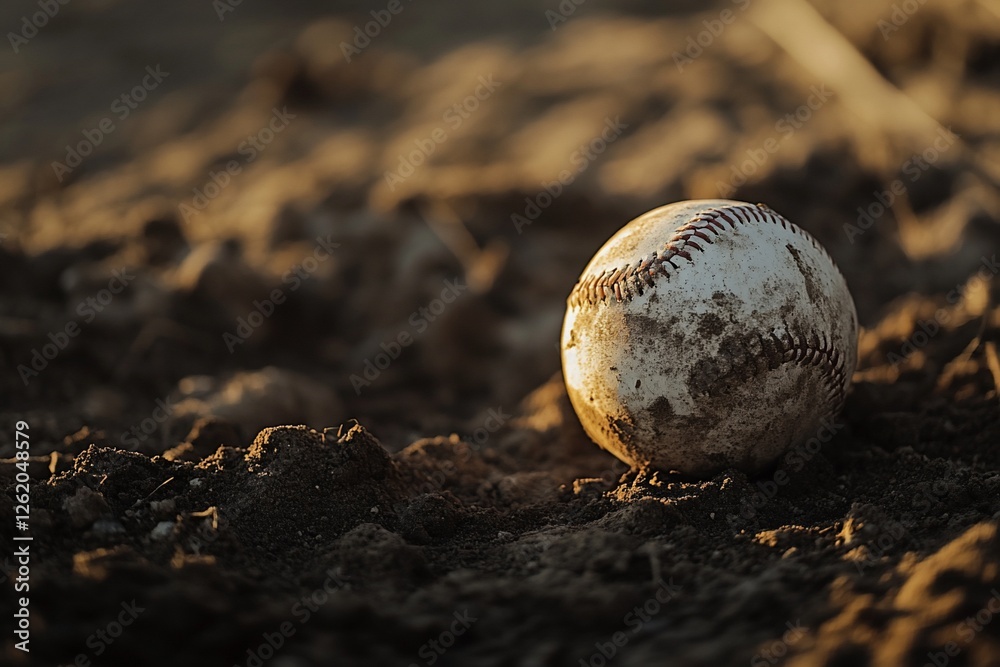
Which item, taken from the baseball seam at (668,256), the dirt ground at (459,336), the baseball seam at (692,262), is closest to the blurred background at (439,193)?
the dirt ground at (459,336)

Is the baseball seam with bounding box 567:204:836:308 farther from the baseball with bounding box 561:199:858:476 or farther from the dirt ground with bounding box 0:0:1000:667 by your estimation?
the dirt ground with bounding box 0:0:1000:667

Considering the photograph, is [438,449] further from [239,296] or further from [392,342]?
[239,296]

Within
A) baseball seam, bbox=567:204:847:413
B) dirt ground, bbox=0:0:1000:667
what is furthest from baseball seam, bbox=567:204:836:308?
dirt ground, bbox=0:0:1000:667

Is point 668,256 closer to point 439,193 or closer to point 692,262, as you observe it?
point 692,262

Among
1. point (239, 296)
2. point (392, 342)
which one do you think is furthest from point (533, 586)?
point (239, 296)

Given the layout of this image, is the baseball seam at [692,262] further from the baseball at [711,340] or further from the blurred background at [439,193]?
the blurred background at [439,193]

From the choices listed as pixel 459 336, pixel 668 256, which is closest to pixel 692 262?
pixel 668 256
